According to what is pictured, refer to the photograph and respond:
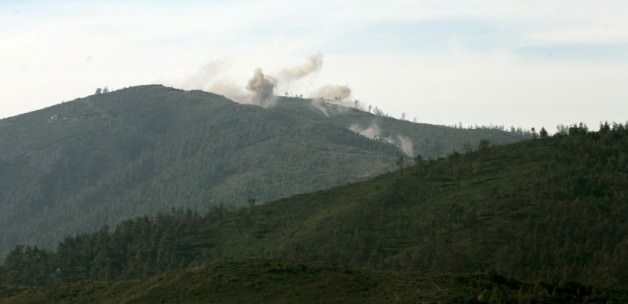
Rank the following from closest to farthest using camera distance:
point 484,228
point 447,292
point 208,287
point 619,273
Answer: point 447,292 → point 208,287 → point 619,273 → point 484,228

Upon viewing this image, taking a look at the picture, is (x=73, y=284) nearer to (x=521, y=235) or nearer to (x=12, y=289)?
(x=12, y=289)

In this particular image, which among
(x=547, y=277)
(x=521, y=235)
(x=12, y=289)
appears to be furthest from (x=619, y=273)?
(x=12, y=289)

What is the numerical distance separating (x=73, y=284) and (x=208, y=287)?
27.1 meters

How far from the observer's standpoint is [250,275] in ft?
379

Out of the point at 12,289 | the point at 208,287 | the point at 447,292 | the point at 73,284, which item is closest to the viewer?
the point at 447,292

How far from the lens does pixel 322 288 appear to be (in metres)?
109

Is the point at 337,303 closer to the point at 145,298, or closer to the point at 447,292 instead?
the point at 447,292

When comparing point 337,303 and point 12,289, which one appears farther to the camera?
point 12,289

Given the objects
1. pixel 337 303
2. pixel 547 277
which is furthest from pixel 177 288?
pixel 547 277

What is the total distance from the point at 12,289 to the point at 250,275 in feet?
149

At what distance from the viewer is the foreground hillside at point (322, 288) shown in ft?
335

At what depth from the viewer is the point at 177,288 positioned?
115562 mm

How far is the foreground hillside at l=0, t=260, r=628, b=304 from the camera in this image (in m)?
102

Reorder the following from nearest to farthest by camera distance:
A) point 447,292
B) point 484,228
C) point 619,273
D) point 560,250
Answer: point 447,292 < point 619,273 < point 560,250 < point 484,228
